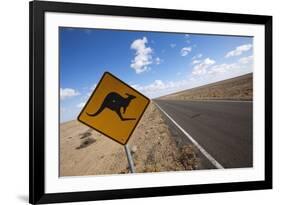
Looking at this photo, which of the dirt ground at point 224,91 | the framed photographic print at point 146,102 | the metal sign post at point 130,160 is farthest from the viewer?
the dirt ground at point 224,91

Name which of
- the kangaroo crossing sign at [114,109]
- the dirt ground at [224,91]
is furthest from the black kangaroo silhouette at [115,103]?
the dirt ground at [224,91]

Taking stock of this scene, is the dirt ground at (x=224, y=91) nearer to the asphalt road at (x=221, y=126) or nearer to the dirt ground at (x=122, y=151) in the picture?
the asphalt road at (x=221, y=126)

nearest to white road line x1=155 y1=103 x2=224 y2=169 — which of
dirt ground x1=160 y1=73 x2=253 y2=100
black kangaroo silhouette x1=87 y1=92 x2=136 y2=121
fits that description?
dirt ground x1=160 y1=73 x2=253 y2=100

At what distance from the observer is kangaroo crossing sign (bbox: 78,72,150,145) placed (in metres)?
2.23

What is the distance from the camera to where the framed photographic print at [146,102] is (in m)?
2.16

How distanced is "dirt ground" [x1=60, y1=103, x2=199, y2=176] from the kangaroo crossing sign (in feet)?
0.11

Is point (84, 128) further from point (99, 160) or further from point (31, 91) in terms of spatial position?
point (31, 91)

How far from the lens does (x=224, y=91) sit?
249 centimetres

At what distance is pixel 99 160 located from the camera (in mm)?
2250

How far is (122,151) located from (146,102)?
0.31 meters

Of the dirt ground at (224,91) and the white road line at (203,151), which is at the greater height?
the dirt ground at (224,91)

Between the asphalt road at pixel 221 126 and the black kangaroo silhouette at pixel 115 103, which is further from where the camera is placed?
the asphalt road at pixel 221 126

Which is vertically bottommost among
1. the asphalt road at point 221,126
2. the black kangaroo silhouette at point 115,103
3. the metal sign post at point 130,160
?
the metal sign post at point 130,160

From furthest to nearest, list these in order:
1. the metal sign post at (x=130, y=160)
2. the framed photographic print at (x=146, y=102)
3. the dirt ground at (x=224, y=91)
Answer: the dirt ground at (x=224, y=91) < the metal sign post at (x=130, y=160) < the framed photographic print at (x=146, y=102)
